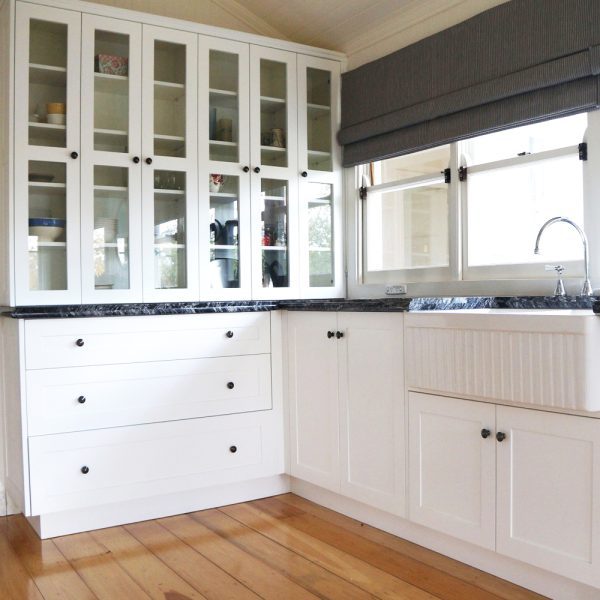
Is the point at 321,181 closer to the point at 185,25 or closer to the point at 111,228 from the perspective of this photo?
the point at 185,25

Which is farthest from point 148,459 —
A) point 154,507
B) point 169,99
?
point 169,99

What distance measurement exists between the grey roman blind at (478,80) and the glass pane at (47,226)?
1.47 meters

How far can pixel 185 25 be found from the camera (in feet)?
10.9

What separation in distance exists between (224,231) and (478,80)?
134 cm

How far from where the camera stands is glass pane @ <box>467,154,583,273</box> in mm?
2730

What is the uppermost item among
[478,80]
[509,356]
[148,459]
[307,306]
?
[478,80]

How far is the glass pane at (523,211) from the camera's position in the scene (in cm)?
273

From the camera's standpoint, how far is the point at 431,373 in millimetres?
2445

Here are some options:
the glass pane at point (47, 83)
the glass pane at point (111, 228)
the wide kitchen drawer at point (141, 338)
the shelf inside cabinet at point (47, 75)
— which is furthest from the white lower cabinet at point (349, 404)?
the shelf inside cabinet at point (47, 75)

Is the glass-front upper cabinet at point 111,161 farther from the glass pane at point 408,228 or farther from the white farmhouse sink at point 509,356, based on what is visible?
the white farmhouse sink at point 509,356

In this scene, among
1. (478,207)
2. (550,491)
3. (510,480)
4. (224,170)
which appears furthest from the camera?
(224,170)

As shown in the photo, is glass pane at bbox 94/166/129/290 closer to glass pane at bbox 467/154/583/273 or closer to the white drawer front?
the white drawer front

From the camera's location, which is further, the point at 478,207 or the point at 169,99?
the point at 169,99

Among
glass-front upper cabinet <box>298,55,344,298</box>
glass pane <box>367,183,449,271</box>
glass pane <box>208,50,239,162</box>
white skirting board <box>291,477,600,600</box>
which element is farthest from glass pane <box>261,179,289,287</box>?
white skirting board <box>291,477,600,600</box>
